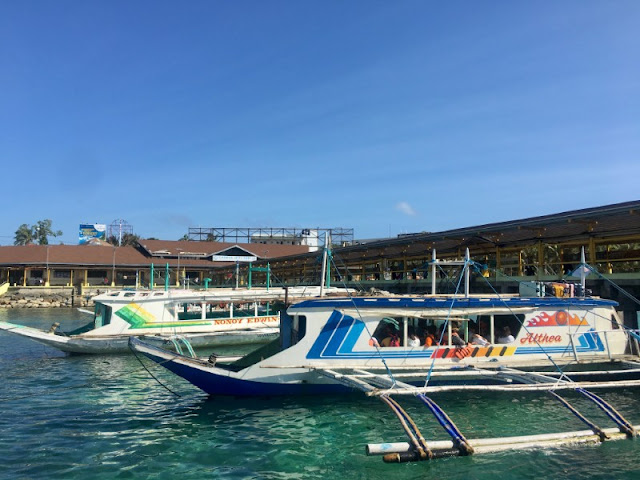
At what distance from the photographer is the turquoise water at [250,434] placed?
9.55 meters

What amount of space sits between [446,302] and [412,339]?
1373 mm

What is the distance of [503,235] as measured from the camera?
2577 centimetres

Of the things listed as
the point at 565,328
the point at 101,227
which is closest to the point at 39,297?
the point at 101,227

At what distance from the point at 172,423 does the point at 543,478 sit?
7984 mm

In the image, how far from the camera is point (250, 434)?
11.4 metres

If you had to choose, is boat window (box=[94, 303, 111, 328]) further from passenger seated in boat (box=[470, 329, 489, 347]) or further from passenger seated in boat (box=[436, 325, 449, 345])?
passenger seated in boat (box=[470, 329, 489, 347])

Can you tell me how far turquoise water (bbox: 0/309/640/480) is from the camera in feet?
31.3

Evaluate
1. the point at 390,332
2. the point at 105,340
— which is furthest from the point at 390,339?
the point at 105,340

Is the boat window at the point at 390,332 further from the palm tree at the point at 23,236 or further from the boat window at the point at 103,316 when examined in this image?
the palm tree at the point at 23,236

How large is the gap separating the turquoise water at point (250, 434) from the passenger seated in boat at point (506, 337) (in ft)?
5.22

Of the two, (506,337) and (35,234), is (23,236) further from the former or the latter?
(506,337)

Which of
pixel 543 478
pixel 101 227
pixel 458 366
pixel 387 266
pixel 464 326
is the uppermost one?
pixel 101 227

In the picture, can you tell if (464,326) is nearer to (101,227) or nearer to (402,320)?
(402,320)

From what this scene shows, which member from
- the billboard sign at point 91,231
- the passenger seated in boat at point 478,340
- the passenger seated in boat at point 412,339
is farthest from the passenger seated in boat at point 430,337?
the billboard sign at point 91,231
